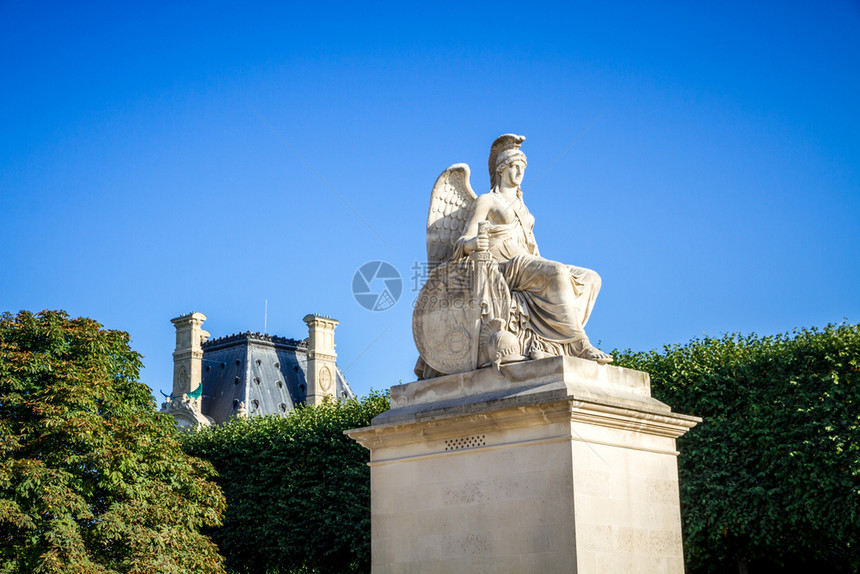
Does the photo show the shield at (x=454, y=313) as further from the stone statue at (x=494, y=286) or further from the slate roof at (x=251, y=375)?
the slate roof at (x=251, y=375)

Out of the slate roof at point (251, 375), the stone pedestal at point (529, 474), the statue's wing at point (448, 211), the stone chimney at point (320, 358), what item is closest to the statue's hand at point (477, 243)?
the statue's wing at point (448, 211)

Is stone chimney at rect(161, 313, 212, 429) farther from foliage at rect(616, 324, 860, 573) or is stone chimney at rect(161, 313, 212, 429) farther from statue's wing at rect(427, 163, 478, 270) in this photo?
statue's wing at rect(427, 163, 478, 270)

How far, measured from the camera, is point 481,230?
12.6 meters

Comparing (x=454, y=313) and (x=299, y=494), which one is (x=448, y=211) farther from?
(x=299, y=494)

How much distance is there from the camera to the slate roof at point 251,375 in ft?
218

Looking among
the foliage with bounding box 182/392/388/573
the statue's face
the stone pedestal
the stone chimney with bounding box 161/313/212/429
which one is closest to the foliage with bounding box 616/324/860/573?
the foliage with bounding box 182/392/388/573

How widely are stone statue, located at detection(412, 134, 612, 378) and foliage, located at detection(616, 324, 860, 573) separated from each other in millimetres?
10434

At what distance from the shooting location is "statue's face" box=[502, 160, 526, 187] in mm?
13172

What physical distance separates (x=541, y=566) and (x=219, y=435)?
21417 millimetres

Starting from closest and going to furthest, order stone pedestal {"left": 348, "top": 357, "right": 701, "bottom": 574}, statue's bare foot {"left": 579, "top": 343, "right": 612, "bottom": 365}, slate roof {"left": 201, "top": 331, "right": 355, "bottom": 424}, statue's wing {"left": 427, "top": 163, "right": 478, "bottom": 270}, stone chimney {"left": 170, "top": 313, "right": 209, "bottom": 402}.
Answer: stone pedestal {"left": 348, "top": 357, "right": 701, "bottom": 574}, statue's bare foot {"left": 579, "top": 343, "right": 612, "bottom": 365}, statue's wing {"left": 427, "top": 163, "right": 478, "bottom": 270}, slate roof {"left": 201, "top": 331, "right": 355, "bottom": 424}, stone chimney {"left": 170, "top": 313, "right": 209, "bottom": 402}

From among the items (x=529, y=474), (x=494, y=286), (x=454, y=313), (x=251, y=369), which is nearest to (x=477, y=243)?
(x=494, y=286)

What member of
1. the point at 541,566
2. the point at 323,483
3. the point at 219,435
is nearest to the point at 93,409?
the point at 323,483

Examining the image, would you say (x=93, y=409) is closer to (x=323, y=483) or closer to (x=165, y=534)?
(x=165, y=534)

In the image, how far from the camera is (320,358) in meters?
69.4
